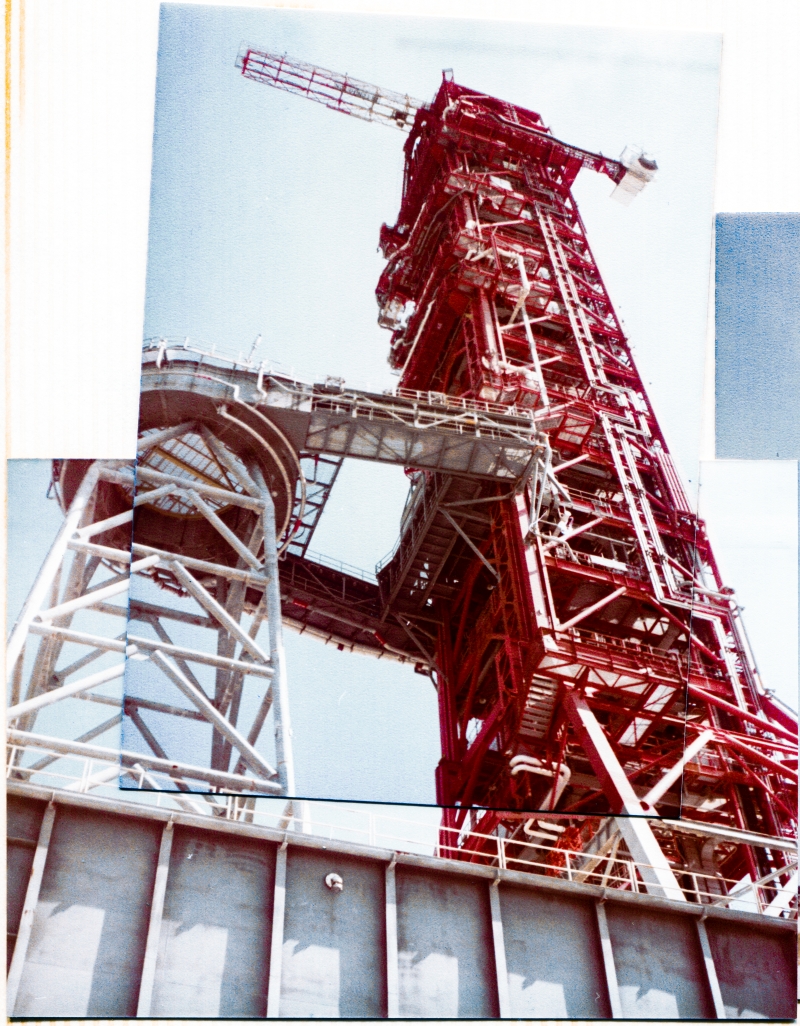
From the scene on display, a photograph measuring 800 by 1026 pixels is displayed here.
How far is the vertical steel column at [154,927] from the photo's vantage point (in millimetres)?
12508

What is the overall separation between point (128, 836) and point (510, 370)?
14485 millimetres

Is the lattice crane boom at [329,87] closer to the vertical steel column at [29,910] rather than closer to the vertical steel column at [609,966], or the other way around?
the vertical steel column at [29,910]

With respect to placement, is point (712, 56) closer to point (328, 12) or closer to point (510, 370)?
point (328, 12)

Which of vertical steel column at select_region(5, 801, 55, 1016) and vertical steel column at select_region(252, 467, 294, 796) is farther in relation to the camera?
vertical steel column at select_region(252, 467, 294, 796)

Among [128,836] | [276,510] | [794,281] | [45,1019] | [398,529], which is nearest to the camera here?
[45,1019]

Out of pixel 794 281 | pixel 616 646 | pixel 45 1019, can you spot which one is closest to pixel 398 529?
pixel 616 646

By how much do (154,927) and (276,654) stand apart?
5306 millimetres

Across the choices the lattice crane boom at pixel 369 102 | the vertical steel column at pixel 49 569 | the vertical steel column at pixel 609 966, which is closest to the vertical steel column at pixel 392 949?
the vertical steel column at pixel 609 966

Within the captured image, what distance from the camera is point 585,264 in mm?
25125

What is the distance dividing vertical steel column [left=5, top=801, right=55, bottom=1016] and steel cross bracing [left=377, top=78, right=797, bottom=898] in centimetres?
874

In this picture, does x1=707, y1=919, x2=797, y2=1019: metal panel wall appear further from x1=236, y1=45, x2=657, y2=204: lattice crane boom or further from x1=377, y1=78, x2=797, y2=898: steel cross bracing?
x1=236, y1=45, x2=657, y2=204: lattice crane boom

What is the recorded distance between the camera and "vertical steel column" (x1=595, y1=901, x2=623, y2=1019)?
1422cm

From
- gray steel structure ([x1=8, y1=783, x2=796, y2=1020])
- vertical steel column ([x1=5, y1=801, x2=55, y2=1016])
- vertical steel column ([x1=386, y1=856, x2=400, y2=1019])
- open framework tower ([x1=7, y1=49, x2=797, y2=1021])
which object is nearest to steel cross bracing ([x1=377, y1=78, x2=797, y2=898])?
open framework tower ([x1=7, y1=49, x2=797, y2=1021])

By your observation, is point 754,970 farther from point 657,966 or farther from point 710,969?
point 657,966
